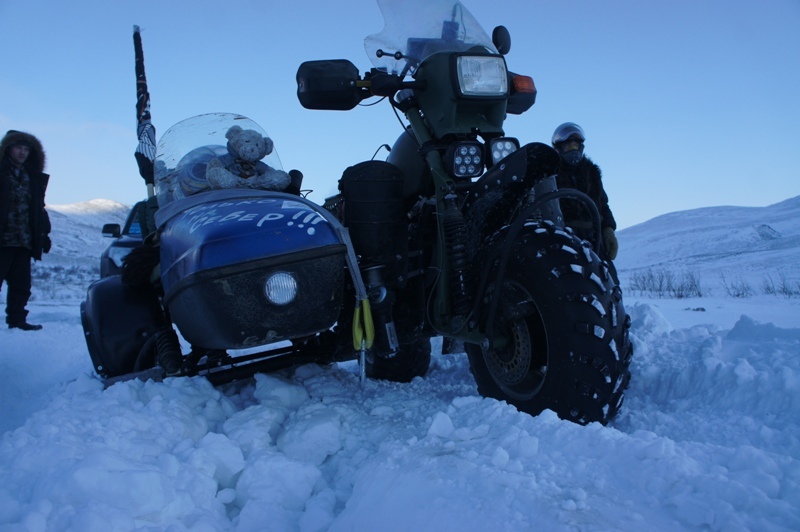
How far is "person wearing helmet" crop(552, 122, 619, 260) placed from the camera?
5.00m

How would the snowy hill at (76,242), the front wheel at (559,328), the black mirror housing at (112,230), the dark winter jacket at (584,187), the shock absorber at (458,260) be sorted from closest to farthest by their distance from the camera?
the front wheel at (559,328) → the shock absorber at (458,260) → the dark winter jacket at (584,187) → the black mirror housing at (112,230) → the snowy hill at (76,242)

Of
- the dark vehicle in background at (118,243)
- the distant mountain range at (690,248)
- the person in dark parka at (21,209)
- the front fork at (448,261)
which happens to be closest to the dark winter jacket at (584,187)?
the front fork at (448,261)

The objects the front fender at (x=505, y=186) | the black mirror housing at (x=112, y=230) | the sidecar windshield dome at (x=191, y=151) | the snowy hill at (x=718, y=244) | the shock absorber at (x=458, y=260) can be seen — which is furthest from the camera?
the snowy hill at (x=718, y=244)

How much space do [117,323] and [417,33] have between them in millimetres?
2159

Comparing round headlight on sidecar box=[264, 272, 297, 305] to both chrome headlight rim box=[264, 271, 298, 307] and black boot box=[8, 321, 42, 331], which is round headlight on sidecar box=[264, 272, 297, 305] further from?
black boot box=[8, 321, 42, 331]

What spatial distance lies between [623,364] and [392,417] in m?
0.91

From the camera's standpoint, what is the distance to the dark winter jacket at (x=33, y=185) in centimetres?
610

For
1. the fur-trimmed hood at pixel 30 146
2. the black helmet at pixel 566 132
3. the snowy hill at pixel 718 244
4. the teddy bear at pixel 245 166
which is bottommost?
the snowy hill at pixel 718 244

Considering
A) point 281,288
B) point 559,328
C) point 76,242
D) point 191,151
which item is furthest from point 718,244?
point 76,242

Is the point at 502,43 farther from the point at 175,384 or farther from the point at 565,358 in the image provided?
the point at 175,384

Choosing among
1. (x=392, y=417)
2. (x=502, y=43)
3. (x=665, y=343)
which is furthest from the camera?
(x=665, y=343)

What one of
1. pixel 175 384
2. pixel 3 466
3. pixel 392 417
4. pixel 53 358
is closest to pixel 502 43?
pixel 392 417

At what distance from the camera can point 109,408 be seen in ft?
6.61

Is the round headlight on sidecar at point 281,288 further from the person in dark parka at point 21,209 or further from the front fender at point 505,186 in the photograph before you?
the person in dark parka at point 21,209
